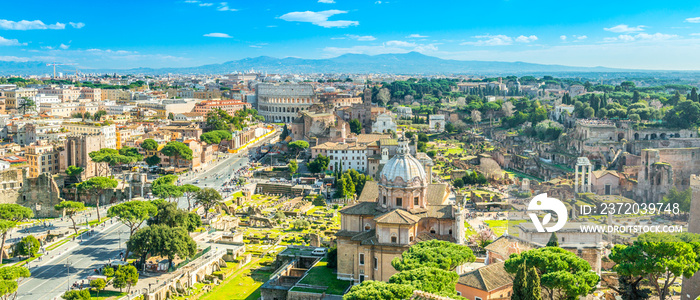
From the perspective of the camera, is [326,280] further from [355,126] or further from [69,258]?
[355,126]

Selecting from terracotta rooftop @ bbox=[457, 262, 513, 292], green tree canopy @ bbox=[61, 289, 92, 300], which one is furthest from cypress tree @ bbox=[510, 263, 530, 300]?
green tree canopy @ bbox=[61, 289, 92, 300]

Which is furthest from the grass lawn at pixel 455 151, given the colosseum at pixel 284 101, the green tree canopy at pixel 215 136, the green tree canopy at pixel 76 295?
the green tree canopy at pixel 76 295

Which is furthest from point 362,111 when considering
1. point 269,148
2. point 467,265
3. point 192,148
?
point 467,265

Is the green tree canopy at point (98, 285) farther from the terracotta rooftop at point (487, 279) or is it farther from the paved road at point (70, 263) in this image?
the terracotta rooftop at point (487, 279)

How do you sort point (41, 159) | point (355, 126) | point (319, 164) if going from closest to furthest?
point (41, 159), point (319, 164), point (355, 126)

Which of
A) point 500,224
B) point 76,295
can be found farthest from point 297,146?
point 76,295

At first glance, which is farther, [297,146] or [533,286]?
[297,146]

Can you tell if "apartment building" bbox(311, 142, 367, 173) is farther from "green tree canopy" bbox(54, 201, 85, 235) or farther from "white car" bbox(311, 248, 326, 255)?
"white car" bbox(311, 248, 326, 255)
